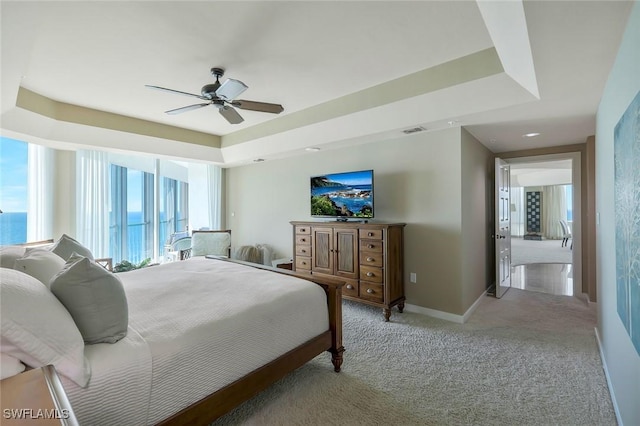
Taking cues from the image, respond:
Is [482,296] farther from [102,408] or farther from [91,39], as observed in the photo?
[91,39]

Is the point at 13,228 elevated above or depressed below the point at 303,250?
above

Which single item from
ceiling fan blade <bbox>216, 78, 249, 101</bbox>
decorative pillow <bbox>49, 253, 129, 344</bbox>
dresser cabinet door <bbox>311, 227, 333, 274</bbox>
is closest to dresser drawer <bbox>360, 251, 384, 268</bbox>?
dresser cabinet door <bbox>311, 227, 333, 274</bbox>

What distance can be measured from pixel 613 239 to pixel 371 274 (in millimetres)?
2171

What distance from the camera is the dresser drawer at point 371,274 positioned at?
11.2 ft

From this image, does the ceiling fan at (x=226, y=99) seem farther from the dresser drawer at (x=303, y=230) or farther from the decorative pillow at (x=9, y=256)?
the dresser drawer at (x=303, y=230)

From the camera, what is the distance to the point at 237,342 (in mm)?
1713

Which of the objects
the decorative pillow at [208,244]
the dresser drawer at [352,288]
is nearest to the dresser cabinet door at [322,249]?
the dresser drawer at [352,288]

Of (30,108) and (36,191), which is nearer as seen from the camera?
(30,108)

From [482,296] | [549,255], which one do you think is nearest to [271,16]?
[482,296]

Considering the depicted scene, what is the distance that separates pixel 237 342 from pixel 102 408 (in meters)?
0.67

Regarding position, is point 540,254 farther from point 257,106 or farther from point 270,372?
point 270,372

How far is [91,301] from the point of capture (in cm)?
138

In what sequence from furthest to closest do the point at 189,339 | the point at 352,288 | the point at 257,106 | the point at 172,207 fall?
the point at 172,207 → the point at 352,288 → the point at 257,106 → the point at 189,339

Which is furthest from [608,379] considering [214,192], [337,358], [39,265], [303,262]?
[214,192]
